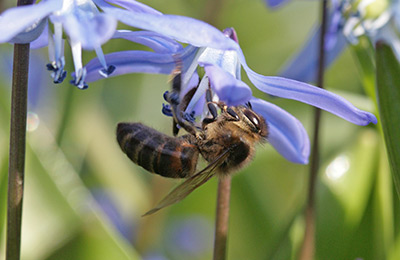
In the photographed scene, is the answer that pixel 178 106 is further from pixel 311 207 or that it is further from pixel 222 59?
pixel 311 207

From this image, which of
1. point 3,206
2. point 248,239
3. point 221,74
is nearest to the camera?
point 221,74

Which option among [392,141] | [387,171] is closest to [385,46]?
[392,141]

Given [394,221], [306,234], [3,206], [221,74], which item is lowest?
[394,221]

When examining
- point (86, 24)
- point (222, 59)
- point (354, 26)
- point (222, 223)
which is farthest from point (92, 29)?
point (354, 26)

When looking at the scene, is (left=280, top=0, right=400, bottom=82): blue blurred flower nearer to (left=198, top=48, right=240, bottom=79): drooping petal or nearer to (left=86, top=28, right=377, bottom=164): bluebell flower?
(left=86, top=28, right=377, bottom=164): bluebell flower

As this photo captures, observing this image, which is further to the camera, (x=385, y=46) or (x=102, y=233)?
(x=102, y=233)

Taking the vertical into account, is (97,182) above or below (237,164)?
below

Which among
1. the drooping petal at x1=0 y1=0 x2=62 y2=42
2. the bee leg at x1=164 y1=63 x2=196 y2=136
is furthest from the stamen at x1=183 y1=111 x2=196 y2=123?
the drooping petal at x1=0 y1=0 x2=62 y2=42

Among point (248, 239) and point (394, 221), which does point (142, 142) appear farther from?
point (248, 239)
